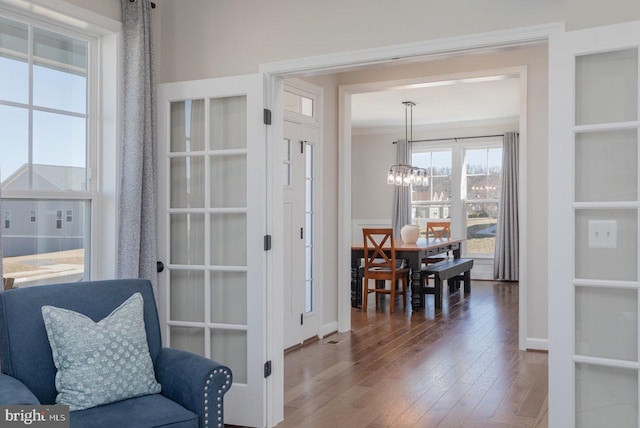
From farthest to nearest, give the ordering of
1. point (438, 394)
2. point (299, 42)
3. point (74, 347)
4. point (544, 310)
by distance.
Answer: point (544, 310)
point (438, 394)
point (299, 42)
point (74, 347)

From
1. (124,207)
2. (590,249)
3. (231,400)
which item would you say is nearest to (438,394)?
(231,400)

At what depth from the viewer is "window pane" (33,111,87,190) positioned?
297 cm

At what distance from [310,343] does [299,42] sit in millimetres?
3018

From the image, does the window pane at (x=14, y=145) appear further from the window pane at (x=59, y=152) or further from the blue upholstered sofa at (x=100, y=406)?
the blue upholstered sofa at (x=100, y=406)

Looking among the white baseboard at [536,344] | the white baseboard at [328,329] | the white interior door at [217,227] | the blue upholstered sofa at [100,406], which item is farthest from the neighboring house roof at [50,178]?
the white baseboard at [536,344]

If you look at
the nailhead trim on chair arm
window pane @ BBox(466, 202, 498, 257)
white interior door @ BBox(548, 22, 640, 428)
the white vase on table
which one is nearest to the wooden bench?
the white vase on table

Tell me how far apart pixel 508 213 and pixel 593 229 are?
7.36 metres

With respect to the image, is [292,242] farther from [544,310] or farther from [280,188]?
[544,310]

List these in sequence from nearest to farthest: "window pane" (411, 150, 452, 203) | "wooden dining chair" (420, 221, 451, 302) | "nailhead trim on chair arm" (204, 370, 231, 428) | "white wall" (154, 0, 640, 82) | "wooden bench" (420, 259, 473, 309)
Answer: "nailhead trim on chair arm" (204, 370, 231, 428)
"white wall" (154, 0, 640, 82)
"wooden bench" (420, 259, 473, 309)
"wooden dining chair" (420, 221, 451, 302)
"window pane" (411, 150, 452, 203)

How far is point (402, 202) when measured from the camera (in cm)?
1048

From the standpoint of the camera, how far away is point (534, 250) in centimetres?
497

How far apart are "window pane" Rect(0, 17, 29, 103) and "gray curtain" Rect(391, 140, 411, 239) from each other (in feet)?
26.6

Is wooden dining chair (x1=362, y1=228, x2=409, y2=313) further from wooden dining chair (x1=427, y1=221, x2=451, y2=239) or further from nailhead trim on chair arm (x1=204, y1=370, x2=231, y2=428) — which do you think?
nailhead trim on chair arm (x1=204, y1=370, x2=231, y2=428)

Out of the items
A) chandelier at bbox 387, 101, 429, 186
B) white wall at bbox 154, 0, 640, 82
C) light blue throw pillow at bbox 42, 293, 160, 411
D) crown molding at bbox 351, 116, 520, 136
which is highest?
crown molding at bbox 351, 116, 520, 136
